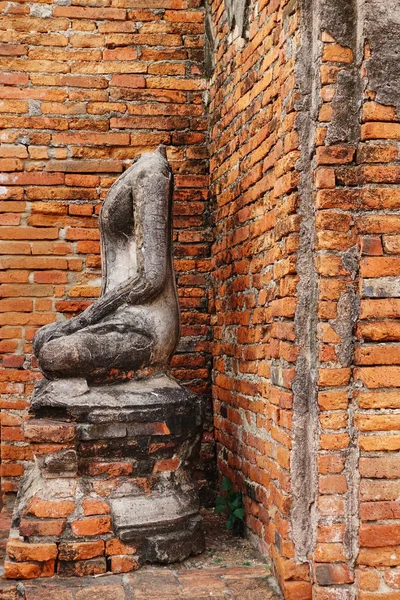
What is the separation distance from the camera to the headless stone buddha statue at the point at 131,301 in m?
4.08

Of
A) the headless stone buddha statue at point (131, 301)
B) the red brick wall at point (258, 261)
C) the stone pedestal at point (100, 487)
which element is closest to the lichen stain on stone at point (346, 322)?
the red brick wall at point (258, 261)

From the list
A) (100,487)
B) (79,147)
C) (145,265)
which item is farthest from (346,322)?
(79,147)

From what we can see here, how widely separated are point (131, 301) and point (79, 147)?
1.73 meters

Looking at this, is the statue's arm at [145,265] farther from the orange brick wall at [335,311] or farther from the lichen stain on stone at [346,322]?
the lichen stain on stone at [346,322]

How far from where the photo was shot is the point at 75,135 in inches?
220


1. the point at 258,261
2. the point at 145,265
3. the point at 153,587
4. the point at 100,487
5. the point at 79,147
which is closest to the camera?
the point at 153,587

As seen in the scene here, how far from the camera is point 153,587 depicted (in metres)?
3.71

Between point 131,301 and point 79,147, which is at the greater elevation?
point 79,147

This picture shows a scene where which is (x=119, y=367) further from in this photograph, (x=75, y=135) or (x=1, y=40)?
(x=1, y=40)

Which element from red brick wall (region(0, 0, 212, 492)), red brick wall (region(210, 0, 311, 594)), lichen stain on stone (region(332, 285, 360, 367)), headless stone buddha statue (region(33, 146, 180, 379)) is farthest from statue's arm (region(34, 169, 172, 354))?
red brick wall (region(0, 0, 212, 492))

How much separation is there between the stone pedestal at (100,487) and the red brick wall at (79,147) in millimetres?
1509

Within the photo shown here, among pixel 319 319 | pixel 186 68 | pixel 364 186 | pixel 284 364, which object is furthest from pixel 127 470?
pixel 186 68

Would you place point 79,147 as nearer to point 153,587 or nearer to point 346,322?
point 346,322

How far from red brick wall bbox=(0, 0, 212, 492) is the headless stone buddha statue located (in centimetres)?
106
